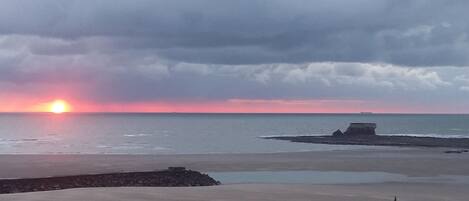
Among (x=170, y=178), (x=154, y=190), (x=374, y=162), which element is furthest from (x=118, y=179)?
(x=374, y=162)

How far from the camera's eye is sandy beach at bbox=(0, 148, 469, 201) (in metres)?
29.0

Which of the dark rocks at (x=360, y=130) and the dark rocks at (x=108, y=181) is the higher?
the dark rocks at (x=360, y=130)

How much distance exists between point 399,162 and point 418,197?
91.5ft

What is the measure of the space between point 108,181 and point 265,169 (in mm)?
14830

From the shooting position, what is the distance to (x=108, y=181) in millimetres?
38219

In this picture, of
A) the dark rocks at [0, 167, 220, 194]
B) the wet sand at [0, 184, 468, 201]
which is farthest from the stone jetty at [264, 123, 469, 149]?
the wet sand at [0, 184, 468, 201]

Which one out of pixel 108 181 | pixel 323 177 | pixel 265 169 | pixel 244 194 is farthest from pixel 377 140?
pixel 244 194

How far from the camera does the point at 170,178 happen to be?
40312 millimetres

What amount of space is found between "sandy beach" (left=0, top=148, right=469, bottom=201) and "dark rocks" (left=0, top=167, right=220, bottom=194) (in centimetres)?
480

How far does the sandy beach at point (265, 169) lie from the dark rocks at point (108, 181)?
480 centimetres

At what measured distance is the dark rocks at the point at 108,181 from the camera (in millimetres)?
35031

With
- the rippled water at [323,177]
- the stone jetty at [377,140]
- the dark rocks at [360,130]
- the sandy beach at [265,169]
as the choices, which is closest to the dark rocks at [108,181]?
the rippled water at [323,177]

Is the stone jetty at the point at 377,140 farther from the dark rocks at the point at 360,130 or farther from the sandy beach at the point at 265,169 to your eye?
the sandy beach at the point at 265,169

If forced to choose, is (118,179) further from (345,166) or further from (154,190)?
(345,166)
